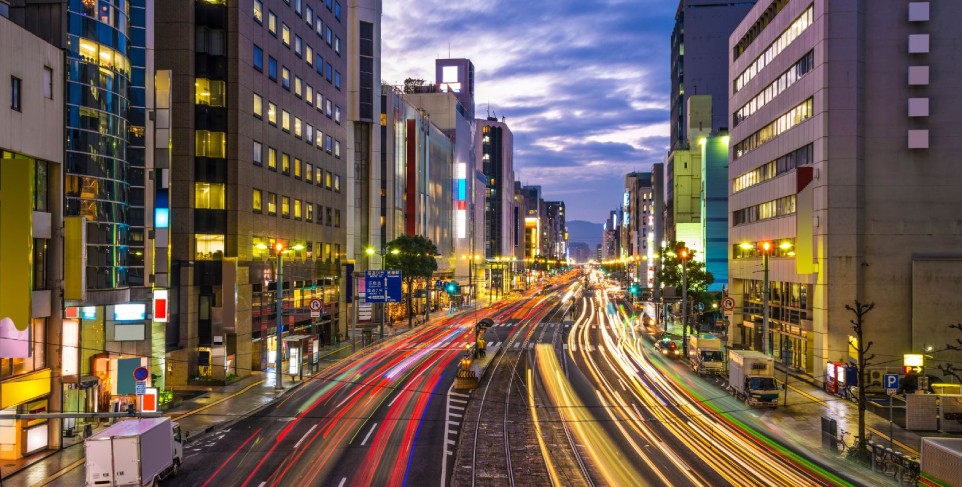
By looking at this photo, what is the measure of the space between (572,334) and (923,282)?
4264 centimetres

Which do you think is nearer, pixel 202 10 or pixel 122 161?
pixel 122 161

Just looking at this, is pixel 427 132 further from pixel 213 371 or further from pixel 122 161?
pixel 122 161

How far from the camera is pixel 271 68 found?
6394 cm

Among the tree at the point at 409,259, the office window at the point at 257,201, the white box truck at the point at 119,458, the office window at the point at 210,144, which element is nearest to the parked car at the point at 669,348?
the tree at the point at 409,259

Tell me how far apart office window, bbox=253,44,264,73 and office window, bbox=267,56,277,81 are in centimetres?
126

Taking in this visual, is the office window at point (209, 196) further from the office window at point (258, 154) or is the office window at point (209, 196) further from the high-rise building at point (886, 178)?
the high-rise building at point (886, 178)

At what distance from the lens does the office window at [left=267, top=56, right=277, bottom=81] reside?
63.2m

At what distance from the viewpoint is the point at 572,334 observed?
88.3 metres

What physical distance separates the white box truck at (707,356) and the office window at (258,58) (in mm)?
41238

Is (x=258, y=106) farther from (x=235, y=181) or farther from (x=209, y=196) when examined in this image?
(x=209, y=196)

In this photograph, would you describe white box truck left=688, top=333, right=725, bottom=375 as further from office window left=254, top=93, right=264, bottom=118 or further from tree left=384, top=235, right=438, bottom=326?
tree left=384, top=235, right=438, bottom=326

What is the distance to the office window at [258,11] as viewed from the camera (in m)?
60.3

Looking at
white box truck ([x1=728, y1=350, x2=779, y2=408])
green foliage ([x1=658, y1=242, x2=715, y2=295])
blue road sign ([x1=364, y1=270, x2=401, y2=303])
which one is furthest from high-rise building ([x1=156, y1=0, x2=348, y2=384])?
green foliage ([x1=658, y1=242, x2=715, y2=295])

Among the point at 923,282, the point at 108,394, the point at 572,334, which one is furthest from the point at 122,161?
the point at 572,334
